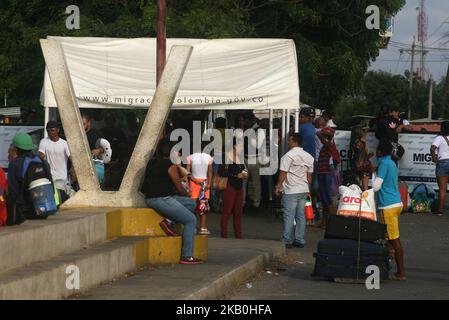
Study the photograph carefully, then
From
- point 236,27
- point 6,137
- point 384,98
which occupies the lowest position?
point 6,137

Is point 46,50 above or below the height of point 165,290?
above

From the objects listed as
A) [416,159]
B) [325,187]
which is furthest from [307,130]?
[416,159]

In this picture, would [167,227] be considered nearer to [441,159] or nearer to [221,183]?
[221,183]

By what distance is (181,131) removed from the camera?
2066 cm

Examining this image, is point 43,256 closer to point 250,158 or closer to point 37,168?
point 37,168

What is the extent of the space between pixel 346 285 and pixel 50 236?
3917mm

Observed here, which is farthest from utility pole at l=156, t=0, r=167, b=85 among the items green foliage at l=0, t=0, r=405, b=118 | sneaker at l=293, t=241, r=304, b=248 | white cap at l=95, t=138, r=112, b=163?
green foliage at l=0, t=0, r=405, b=118

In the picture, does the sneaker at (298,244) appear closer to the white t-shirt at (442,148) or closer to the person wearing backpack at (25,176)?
the white t-shirt at (442,148)

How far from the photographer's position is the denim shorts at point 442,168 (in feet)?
75.7

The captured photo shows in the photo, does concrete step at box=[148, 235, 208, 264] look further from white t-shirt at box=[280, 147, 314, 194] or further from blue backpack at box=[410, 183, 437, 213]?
blue backpack at box=[410, 183, 437, 213]

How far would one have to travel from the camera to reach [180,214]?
13758 millimetres

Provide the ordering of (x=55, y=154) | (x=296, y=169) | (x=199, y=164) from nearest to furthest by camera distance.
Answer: (x=296, y=169), (x=199, y=164), (x=55, y=154)

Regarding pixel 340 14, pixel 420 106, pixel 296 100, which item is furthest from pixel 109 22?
pixel 420 106
